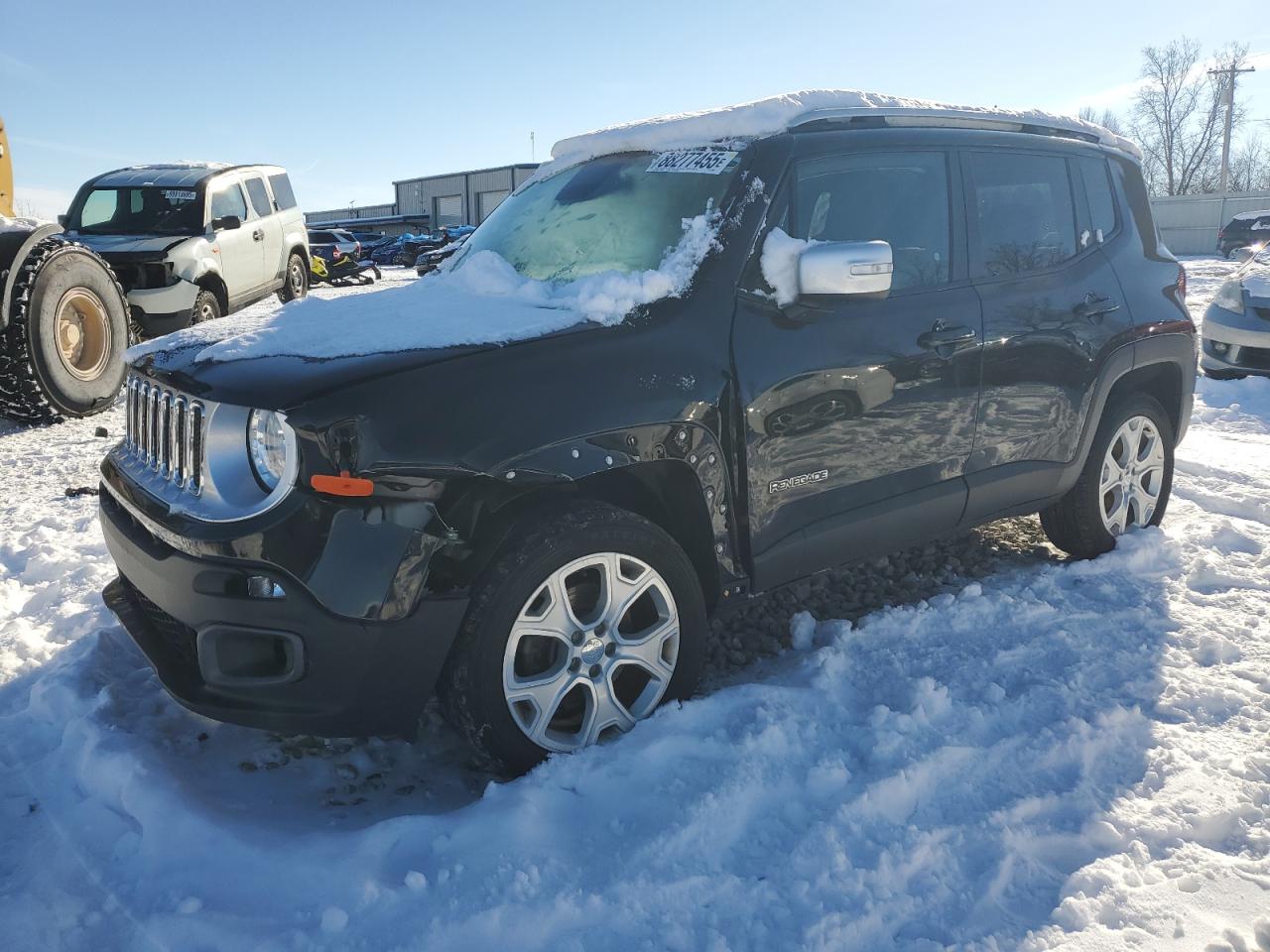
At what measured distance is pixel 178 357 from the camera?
112 inches

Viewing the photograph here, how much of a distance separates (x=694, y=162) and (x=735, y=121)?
0.22 meters

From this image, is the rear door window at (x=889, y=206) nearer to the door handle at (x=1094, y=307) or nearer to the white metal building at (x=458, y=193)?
the door handle at (x=1094, y=307)

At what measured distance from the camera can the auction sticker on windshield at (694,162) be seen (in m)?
3.25

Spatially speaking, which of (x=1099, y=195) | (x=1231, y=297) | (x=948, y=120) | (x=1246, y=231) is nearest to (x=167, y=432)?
(x=948, y=120)

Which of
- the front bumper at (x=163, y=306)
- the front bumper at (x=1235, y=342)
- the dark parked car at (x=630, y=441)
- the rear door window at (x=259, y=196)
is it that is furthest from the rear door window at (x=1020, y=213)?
the rear door window at (x=259, y=196)

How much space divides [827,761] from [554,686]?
0.79 metres

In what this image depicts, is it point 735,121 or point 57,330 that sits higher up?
point 735,121

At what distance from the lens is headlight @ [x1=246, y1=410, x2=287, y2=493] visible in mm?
2428

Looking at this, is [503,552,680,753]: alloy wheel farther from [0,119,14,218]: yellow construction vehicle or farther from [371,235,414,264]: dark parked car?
[371,235,414,264]: dark parked car

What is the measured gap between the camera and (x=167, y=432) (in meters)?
2.80

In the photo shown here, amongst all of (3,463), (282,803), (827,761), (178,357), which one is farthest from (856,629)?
(3,463)

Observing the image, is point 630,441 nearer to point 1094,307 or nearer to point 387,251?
point 1094,307

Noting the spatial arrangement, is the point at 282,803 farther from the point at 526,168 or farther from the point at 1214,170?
the point at 1214,170

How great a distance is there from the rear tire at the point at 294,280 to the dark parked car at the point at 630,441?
31.7 ft
